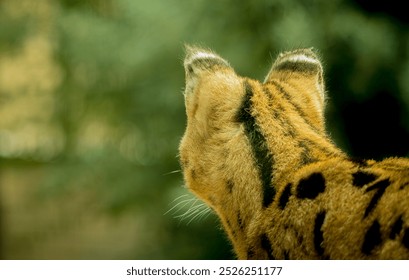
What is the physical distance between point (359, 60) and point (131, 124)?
678 mm

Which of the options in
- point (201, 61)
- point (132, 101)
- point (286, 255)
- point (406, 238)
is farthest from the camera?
point (132, 101)

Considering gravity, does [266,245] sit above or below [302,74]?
below

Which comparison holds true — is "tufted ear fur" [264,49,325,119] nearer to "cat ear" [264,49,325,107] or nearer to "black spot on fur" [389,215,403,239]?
"cat ear" [264,49,325,107]

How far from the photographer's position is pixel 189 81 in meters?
1.05

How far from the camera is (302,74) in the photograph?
106cm

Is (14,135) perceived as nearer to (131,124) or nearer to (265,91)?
(131,124)

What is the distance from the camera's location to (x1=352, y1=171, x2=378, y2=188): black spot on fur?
32.8 inches

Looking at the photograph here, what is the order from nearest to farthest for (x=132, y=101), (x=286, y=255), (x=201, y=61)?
(x=286, y=255) → (x=201, y=61) → (x=132, y=101)

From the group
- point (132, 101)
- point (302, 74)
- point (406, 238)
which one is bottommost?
point (406, 238)

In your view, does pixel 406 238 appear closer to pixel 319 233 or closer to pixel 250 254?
pixel 319 233

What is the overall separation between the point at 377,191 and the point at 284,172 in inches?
5.0

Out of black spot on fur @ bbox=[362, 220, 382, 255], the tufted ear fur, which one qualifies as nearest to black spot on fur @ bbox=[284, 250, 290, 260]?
black spot on fur @ bbox=[362, 220, 382, 255]

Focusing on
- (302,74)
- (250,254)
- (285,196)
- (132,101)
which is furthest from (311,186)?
(132,101)

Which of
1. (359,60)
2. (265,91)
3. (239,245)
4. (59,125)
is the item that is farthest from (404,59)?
(59,125)
